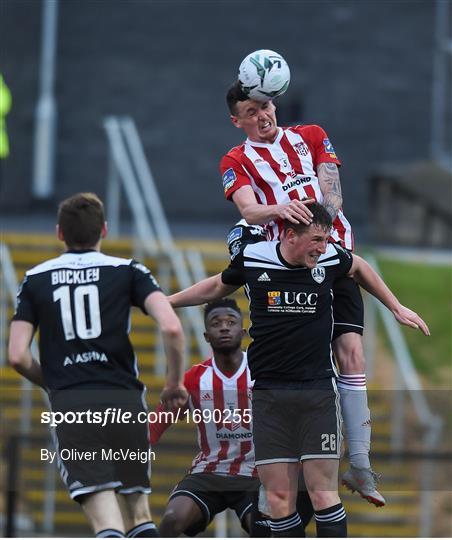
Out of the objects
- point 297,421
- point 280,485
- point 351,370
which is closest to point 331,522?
point 280,485

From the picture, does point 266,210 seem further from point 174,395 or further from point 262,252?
point 174,395

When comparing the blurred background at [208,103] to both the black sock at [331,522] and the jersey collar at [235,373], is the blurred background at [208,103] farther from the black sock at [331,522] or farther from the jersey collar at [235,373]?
the black sock at [331,522]

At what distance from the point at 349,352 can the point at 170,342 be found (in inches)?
Result: 48.4

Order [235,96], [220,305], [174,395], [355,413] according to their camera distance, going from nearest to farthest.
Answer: [174,395] → [235,96] → [355,413] → [220,305]

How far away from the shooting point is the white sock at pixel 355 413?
836cm

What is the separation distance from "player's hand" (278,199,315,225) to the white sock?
1.02m

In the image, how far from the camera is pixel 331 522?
8.05 m

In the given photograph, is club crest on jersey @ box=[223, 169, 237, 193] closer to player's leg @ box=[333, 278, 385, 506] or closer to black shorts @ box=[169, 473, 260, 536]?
player's leg @ box=[333, 278, 385, 506]

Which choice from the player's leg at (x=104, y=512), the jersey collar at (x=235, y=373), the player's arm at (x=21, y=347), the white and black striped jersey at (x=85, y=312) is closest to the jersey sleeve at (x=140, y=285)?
the white and black striped jersey at (x=85, y=312)

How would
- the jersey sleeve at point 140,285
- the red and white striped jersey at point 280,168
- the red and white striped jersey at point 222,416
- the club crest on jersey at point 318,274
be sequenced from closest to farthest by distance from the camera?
1. the jersey sleeve at point 140,285
2. the club crest on jersey at point 318,274
3. the red and white striped jersey at point 280,168
4. the red and white striped jersey at point 222,416

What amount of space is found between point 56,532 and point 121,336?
6.47m

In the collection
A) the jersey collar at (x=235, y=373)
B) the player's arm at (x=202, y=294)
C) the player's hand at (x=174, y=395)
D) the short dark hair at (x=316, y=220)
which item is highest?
the short dark hair at (x=316, y=220)

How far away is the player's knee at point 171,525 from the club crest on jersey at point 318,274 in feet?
6.93

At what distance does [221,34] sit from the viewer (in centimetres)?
2039
